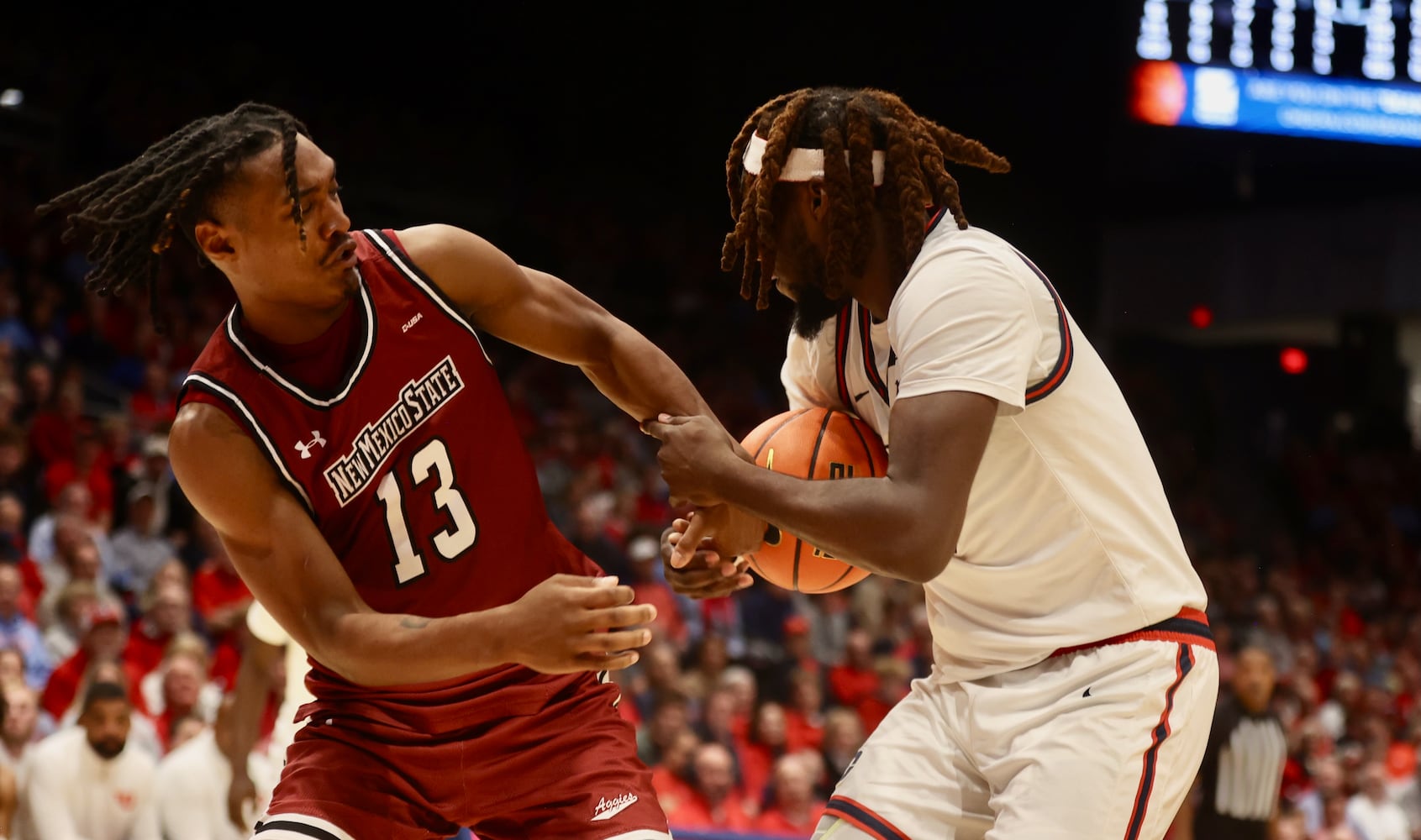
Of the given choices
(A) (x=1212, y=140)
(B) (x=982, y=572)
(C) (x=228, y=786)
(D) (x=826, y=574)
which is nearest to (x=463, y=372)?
(D) (x=826, y=574)

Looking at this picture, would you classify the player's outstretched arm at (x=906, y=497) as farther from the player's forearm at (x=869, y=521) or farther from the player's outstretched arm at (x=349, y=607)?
the player's outstretched arm at (x=349, y=607)

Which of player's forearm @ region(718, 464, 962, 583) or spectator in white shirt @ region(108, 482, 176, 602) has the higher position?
player's forearm @ region(718, 464, 962, 583)

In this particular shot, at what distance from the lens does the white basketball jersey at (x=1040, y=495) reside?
2.50 metres

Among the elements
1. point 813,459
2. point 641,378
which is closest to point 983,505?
point 813,459

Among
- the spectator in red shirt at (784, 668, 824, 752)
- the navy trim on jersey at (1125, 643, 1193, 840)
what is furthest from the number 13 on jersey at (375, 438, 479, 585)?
the spectator in red shirt at (784, 668, 824, 752)

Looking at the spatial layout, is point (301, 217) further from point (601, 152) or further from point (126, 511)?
point (601, 152)

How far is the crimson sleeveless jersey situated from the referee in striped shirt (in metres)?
4.96

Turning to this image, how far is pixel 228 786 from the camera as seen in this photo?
19.0 feet

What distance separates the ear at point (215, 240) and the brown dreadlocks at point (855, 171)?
0.86 m

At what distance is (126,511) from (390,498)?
5.49 m

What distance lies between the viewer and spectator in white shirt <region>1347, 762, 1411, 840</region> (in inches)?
340

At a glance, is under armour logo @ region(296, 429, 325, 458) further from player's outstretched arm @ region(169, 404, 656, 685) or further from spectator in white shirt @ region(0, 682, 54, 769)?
spectator in white shirt @ region(0, 682, 54, 769)

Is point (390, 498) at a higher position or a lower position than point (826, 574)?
higher

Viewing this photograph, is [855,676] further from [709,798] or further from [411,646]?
[411,646]
